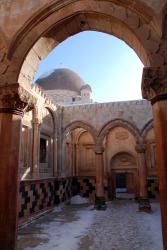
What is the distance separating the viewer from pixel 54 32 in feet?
12.6

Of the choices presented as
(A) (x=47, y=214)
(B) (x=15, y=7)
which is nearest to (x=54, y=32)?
(B) (x=15, y=7)

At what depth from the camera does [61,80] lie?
2347 centimetres

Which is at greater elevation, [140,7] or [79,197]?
[140,7]

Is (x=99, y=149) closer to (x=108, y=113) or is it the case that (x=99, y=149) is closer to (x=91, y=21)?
(x=108, y=113)

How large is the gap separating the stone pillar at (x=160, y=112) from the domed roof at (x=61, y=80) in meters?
20.1

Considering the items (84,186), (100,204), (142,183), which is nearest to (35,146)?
(100,204)

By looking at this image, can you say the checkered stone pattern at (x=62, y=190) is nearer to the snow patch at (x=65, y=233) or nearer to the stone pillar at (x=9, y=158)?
the snow patch at (x=65, y=233)

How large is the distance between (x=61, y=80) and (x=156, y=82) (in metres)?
21.0

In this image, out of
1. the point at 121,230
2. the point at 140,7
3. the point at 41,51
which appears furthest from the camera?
the point at 121,230

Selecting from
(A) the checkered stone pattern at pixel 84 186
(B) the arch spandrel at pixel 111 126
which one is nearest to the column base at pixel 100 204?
(A) the checkered stone pattern at pixel 84 186

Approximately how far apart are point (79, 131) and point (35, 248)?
32.0 feet

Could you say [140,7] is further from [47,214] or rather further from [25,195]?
[47,214]

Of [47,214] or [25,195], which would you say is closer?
[25,195]

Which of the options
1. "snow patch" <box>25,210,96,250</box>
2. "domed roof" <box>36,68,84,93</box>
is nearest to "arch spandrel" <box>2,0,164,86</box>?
"snow patch" <box>25,210,96,250</box>
